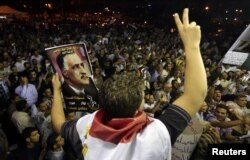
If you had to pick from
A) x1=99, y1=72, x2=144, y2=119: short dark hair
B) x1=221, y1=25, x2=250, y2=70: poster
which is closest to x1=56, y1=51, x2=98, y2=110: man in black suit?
x1=99, y1=72, x2=144, y2=119: short dark hair

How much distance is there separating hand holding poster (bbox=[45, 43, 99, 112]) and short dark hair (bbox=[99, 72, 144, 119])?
146 centimetres

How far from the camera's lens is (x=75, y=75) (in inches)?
127

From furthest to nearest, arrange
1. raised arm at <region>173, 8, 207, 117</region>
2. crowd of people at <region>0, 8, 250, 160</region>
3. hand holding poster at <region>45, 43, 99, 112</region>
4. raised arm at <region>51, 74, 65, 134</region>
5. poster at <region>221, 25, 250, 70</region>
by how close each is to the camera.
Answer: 1. poster at <region>221, 25, 250, 70</region>
2. crowd of people at <region>0, 8, 250, 160</region>
3. hand holding poster at <region>45, 43, 99, 112</region>
4. raised arm at <region>51, 74, 65, 134</region>
5. raised arm at <region>173, 8, 207, 117</region>

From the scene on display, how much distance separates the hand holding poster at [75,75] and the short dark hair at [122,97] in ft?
4.78

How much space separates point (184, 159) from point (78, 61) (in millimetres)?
1303

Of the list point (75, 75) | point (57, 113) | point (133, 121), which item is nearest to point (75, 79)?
point (75, 75)

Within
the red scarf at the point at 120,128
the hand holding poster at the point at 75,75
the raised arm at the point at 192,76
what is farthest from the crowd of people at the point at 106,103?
the hand holding poster at the point at 75,75

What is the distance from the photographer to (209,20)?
90.8 feet

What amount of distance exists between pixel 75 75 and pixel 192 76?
1642mm

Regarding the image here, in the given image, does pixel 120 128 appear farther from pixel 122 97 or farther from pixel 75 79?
pixel 75 79

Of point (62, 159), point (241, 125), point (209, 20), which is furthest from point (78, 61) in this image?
point (209, 20)

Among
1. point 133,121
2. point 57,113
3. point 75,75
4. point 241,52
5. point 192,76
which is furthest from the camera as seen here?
point 241,52

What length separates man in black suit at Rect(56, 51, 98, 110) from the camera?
316 cm

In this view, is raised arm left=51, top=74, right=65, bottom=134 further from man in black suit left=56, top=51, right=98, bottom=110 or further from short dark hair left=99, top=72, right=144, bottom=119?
man in black suit left=56, top=51, right=98, bottom=110
